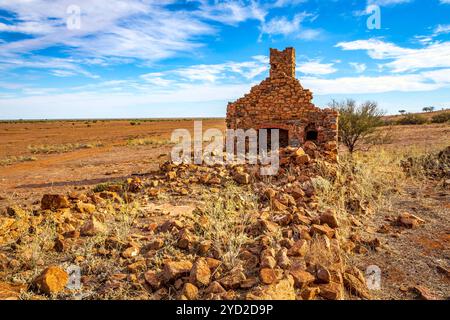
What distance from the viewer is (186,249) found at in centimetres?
447

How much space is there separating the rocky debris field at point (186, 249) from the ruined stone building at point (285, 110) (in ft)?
15.3

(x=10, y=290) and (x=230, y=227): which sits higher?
(x=230, y=227)

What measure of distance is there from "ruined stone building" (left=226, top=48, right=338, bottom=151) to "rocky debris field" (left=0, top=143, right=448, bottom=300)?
4.67 m

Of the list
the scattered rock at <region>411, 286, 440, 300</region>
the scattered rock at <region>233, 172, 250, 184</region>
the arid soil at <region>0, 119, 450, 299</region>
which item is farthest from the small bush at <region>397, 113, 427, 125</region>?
the scattered rock at <region>411, 286, 440, 300</region>

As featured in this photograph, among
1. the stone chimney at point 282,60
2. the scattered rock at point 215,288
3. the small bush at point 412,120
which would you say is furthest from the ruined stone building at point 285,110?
the small bush at point 412,120

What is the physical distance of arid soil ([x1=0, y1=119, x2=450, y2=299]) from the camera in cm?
354

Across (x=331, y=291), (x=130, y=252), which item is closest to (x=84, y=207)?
(x=130, y=252)

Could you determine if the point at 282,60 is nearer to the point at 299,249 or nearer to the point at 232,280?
the point at 299,249

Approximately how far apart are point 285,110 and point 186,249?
8472mm

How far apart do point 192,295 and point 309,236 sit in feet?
6.67

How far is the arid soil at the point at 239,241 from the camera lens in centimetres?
354
